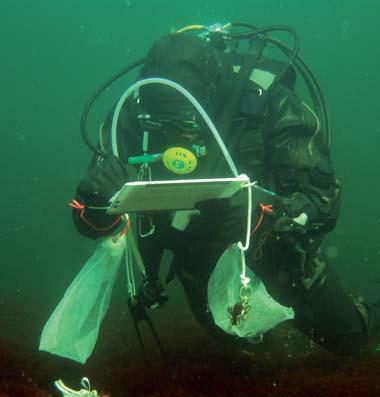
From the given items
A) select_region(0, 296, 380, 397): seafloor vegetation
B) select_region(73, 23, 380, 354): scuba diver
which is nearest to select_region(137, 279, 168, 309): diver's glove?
select_region(73, 23, 380, 354): scuba diver

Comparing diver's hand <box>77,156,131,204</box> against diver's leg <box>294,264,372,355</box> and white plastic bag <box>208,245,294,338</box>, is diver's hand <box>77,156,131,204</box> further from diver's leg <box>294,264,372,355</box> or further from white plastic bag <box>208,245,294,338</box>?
diver's leg <box>294,264,372,355</box>

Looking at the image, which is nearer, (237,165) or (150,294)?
(237,165)

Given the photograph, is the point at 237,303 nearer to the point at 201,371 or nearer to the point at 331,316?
the point at 201,371

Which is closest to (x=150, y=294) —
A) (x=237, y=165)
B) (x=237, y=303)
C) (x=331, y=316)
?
(x=237, y=165)

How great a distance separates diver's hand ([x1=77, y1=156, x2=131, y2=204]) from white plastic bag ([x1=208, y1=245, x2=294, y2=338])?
100cm

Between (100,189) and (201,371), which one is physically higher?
(100,189)

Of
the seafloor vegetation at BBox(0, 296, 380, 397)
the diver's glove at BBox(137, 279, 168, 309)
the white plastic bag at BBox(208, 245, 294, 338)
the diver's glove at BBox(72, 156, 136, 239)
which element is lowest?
the seafloor vegetation at BBox(0, 296, 380, 397)

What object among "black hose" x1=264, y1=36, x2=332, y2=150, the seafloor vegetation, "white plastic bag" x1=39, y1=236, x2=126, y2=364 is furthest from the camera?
"black hose" x1=264, y1=36, x2=332, y2=150

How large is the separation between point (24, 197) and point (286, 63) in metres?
48.4

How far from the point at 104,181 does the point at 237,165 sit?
1.52 metres

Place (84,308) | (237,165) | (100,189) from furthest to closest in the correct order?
(237,165), (84,308), (100,189)

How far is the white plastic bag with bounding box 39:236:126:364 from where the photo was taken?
2941 mm

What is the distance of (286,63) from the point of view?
432cm

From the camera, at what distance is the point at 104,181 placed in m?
3.01
